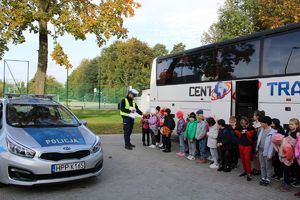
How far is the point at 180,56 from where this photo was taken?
13.3 metres

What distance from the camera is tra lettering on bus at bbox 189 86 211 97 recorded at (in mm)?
11125

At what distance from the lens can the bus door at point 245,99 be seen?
31.9 ft

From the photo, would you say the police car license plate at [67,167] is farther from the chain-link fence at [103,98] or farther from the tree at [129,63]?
the tree at [129,63]

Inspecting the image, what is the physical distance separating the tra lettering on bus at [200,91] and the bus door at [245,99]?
1.22m

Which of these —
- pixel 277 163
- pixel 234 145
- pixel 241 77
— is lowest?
pixel 277 163

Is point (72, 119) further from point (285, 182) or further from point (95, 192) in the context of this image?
point (285, 182)

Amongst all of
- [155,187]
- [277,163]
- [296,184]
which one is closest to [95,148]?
[155,187]

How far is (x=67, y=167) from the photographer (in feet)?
20.9

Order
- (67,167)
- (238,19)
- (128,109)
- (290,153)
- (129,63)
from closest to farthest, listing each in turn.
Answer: (67,167) < (290,153) < (128,109) < (238,19) < (129,63)

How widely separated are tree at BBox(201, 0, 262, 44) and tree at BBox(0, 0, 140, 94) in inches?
318

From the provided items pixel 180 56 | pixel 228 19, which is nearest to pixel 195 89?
pixel 180 56

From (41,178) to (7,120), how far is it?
168 cm

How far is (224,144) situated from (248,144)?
2.44 feet

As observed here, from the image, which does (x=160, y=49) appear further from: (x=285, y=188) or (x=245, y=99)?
(x=285, y=188)
